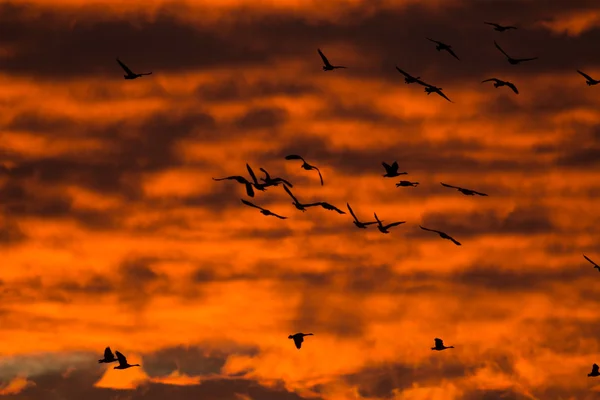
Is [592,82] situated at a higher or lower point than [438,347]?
higher

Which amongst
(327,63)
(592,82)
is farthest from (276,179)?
(592,82)

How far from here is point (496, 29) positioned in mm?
127812

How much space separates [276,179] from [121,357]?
23845mm

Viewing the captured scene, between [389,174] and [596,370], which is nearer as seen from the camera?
[389,174]

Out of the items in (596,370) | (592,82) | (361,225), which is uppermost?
(592,82)

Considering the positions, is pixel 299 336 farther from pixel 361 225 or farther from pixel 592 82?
pixel 592 82

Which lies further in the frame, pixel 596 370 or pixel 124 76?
pixel 596 370

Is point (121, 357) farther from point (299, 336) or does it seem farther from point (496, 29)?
point (496, 29)

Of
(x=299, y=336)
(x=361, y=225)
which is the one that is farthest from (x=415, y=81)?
(x=299, y=336)

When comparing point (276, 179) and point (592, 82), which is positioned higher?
point (592, 82)

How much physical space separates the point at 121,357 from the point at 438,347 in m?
31.3

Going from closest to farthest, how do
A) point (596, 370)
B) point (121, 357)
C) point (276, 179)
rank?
point (276, 179)
point (121, 357)
point (596, 370)

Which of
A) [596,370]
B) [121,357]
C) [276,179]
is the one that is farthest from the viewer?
[596,370]

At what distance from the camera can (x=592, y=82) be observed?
133000 mm
